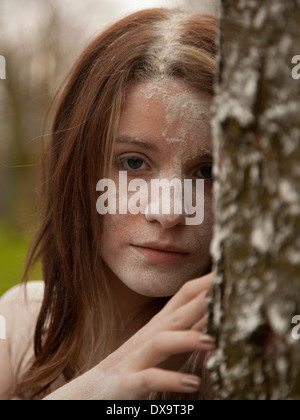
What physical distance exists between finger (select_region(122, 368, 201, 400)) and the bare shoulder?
3.68ft

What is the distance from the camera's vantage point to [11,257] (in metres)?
9.24

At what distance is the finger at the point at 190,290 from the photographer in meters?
1.30

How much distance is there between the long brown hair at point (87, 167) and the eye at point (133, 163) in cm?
5

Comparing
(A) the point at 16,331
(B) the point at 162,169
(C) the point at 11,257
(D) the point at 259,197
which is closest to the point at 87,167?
(B) the point at 162,169

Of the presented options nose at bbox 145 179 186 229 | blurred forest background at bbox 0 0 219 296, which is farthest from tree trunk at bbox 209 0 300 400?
blurred forest background at bbox 0 0 219 296

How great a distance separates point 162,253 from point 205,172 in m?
0.30

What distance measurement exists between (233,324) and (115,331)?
45.8 inches

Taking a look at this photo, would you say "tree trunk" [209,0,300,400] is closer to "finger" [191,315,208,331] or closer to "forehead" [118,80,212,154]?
"finger" [191,315,208,331]

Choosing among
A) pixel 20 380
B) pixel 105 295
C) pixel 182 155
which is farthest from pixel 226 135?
pixel 20 380

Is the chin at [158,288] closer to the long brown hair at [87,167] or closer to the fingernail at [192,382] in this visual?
the long brown hair at [87,167]

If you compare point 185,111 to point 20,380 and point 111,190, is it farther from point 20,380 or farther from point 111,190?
point 20,380

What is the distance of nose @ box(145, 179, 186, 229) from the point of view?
1.75 meters

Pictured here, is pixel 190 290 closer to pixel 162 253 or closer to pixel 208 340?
pixel 208 340
